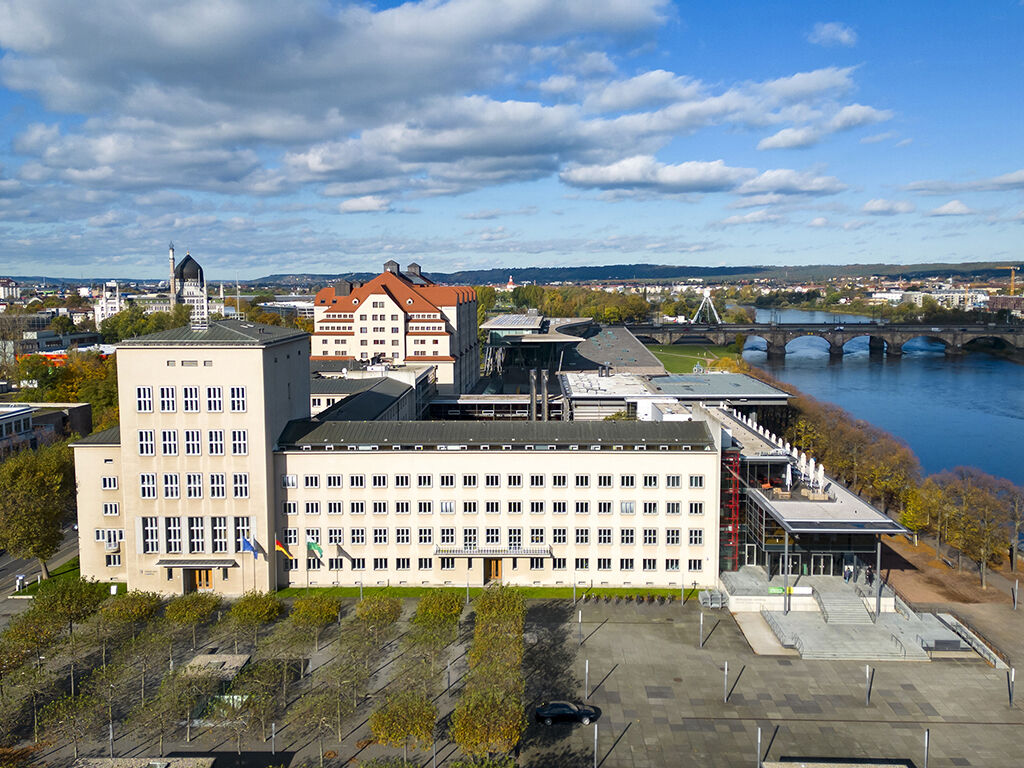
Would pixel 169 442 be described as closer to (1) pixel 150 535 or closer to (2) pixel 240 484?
(2) pixel 240 484

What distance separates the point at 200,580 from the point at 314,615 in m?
13.9

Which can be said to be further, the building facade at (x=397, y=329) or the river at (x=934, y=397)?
the building facade at (x=397, y=329)

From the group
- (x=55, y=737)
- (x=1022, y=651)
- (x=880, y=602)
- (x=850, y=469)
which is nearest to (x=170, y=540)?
(x=55, y=737)

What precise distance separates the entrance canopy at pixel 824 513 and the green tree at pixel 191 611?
3195 cm

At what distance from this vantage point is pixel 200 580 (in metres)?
49.4

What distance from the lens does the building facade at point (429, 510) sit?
4872 cm

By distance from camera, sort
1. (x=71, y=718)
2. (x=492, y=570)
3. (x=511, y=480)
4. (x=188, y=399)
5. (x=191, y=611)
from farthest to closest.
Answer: (x=492, y=570) → (x=511, y=480) → (x=188, y=399) → (x=191, y=611) → (x=71, y=718)

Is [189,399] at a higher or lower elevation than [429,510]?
higher

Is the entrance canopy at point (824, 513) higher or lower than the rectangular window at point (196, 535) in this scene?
higher

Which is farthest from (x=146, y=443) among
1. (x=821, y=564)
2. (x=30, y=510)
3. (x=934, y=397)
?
(x=934, y=397)

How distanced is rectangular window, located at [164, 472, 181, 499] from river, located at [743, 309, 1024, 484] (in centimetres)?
7658

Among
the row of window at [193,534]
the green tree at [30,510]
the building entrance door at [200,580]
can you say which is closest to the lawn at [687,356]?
the row of window at [193,534]

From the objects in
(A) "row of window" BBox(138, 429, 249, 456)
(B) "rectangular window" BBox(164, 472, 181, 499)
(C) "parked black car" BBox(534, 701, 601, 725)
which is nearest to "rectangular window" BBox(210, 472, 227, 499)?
(A) "row of window" BBox(138, 429, 249, 456)

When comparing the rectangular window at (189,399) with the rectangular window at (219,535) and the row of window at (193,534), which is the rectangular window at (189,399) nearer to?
the row of window at (193,534)
